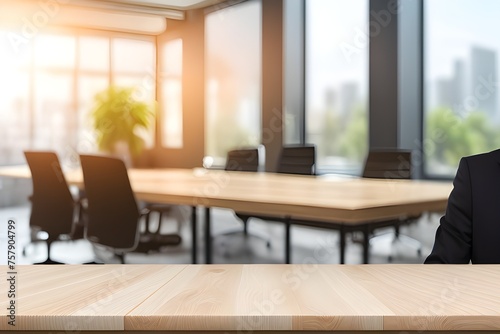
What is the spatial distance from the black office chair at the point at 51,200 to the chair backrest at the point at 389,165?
1659 mm

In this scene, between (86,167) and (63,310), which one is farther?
(86,167)

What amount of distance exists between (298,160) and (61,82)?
2.11 meters

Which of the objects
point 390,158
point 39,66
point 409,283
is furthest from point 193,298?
point 39,66

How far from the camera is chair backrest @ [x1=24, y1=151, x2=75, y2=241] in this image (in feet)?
7.96

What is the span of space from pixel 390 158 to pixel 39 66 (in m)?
2.69

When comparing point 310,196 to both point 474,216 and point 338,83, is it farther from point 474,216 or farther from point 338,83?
point 338,83

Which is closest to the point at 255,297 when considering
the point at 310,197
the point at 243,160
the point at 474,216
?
the point at 474,216

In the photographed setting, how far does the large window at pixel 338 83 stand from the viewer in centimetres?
482

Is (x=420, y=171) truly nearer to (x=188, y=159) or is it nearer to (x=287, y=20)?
(x=287, y=20)

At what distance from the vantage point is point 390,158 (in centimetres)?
304

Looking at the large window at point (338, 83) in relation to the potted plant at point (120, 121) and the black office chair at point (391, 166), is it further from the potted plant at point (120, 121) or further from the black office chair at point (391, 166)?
the potted plant at point (120, 121)

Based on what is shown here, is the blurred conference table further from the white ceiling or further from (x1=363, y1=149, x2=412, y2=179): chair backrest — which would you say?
the white ceiling

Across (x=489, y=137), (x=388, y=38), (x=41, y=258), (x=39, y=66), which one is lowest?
(x=41, y=258)

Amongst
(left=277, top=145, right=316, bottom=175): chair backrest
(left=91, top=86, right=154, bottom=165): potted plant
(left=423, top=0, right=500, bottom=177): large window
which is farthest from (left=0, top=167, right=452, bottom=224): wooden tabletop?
(left=423, top=0, right=500, bottom=177): large window
